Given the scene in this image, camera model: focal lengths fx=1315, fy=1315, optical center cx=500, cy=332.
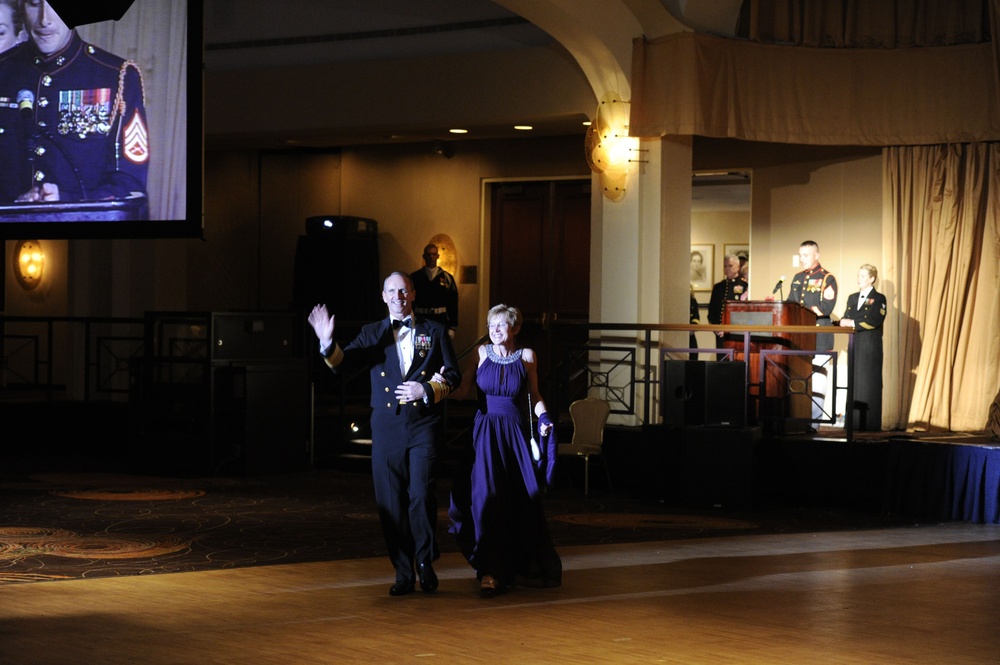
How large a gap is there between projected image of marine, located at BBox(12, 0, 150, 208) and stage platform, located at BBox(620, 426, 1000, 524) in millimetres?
4130

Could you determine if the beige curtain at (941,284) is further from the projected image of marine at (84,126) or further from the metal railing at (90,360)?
the metal railing at (90,360)

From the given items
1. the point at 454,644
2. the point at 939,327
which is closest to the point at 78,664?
the point at 454,644

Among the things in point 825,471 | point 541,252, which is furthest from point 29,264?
point 825,471

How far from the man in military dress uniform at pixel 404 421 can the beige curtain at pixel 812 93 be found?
524 centimetres

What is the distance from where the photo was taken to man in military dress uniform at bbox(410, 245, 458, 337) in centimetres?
1248

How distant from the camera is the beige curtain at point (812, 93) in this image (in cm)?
1052

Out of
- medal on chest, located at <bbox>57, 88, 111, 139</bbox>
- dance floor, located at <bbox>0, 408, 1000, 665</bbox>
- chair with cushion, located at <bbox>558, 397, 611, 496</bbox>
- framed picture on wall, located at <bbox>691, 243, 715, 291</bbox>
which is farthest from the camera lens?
framed picture on wall, located at <bbox>691, 243, 715, 291</bbox>

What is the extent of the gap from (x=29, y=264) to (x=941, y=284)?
11.4 metres

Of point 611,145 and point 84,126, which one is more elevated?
point 611,145

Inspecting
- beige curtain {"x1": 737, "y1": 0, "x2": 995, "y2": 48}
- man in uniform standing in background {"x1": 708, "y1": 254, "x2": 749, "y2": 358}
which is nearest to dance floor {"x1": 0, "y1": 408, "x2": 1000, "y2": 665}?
man in uniform standing in background {"x1": 708, "y1": 254, "x2": 749, "y2": 358}

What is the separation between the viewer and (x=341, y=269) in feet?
45.8

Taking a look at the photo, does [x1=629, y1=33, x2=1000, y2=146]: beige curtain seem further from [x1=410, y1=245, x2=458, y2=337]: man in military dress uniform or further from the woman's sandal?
the woman's sandal

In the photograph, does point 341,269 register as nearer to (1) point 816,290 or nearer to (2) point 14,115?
(1) point 816,290

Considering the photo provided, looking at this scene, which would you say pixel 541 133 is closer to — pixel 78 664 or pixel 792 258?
pixel 792 258
